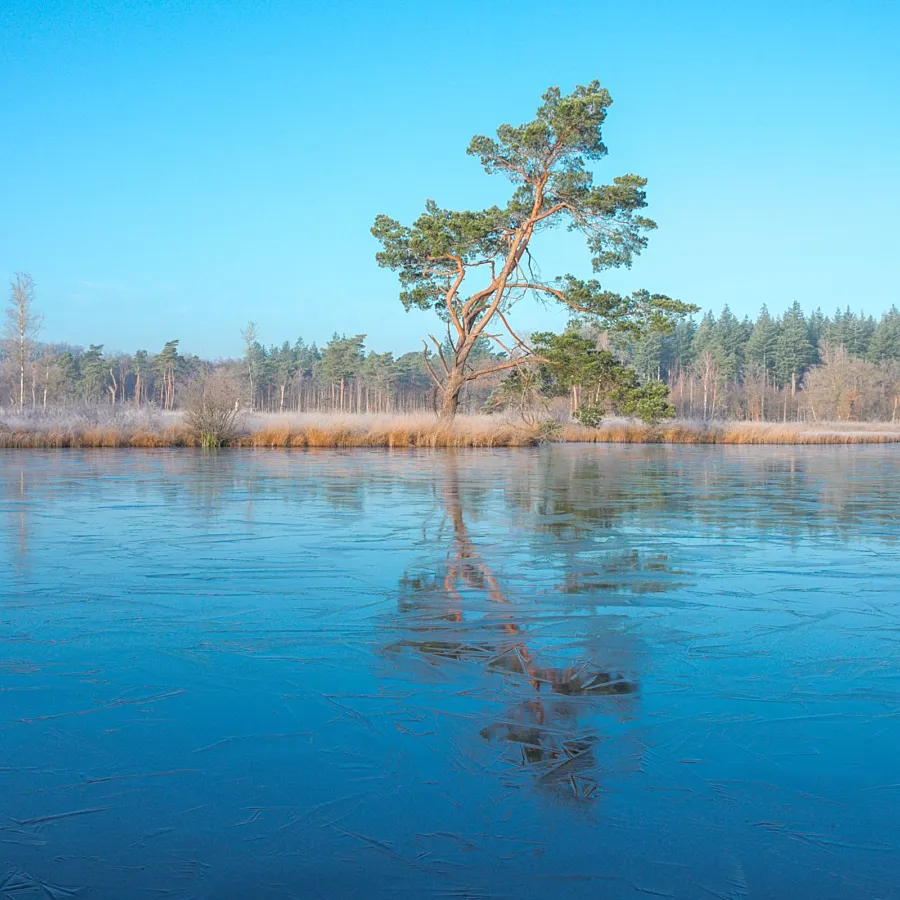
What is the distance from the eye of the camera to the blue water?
73.5 inches

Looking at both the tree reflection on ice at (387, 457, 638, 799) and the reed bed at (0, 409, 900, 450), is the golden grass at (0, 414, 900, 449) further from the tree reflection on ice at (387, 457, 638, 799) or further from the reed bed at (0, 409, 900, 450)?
the tree reflection on ice at (387, 457, 638, 799)

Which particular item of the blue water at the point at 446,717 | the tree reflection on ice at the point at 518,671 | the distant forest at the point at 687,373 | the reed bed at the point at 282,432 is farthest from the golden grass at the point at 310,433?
the distant forest at the point at 687,373

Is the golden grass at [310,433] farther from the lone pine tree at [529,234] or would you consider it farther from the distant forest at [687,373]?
the distant forest at [687,373]

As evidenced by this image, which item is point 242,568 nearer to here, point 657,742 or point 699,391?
point 657,742

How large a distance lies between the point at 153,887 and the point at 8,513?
6.84 m

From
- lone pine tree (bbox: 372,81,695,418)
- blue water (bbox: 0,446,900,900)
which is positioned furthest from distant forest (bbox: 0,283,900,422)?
blue water (bbox: 0,446,900,900)

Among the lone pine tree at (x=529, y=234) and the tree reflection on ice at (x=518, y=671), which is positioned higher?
the lone pine tree at (x=529, y=234)

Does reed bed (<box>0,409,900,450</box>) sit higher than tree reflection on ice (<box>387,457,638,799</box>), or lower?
higher

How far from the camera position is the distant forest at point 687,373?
64250 millimetres

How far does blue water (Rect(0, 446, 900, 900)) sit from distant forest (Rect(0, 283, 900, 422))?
186 ft

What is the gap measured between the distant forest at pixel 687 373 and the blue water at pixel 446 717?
186 feet

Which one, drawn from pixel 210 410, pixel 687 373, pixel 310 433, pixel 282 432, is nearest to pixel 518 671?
pixel 210 410

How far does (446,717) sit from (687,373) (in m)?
89.5

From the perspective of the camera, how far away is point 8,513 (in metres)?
7.70
